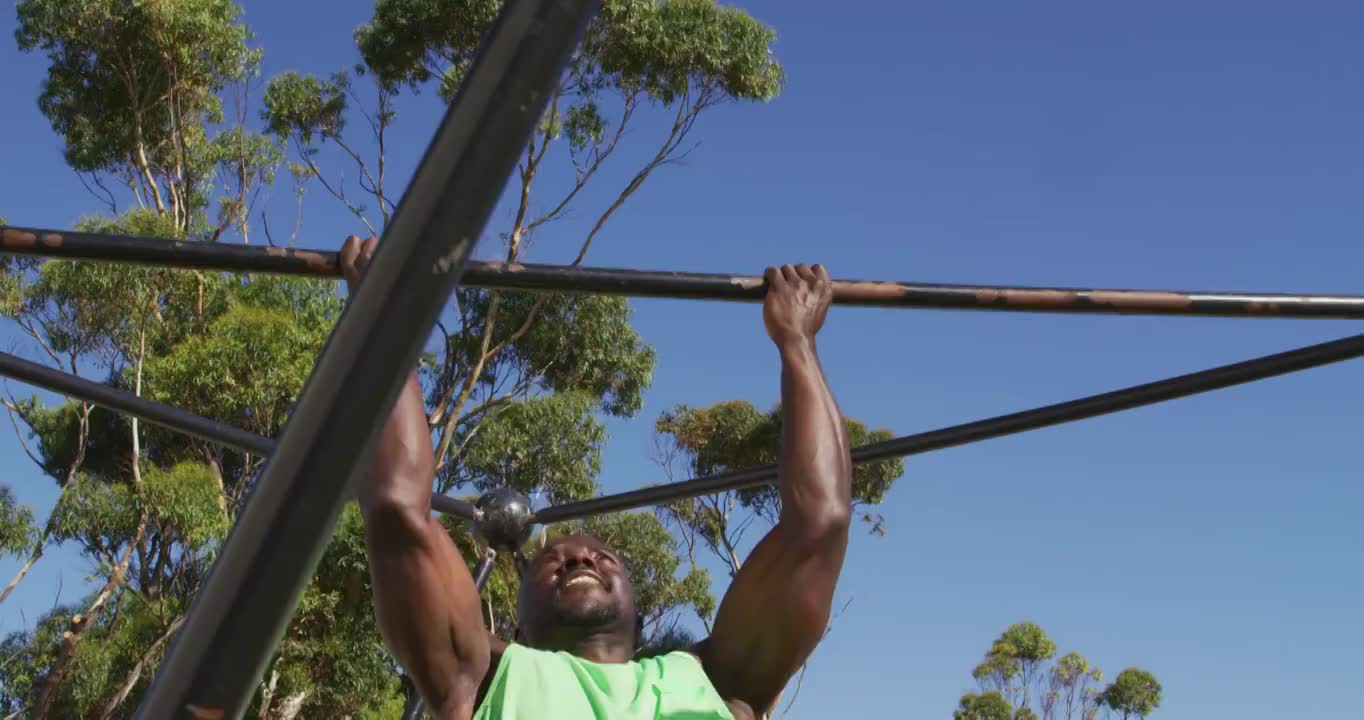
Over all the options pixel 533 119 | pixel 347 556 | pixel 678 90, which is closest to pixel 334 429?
pixel 533 119

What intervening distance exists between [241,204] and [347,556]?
13.5 ft

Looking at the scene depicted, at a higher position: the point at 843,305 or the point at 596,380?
the point at 596,380

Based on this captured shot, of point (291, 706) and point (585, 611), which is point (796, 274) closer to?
point (585, 611)

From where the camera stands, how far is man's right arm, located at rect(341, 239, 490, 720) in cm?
215

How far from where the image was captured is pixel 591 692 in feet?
7.70

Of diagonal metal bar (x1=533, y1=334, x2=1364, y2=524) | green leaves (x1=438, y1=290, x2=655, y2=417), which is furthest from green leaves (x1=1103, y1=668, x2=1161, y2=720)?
diagonal metal bar (x1=533, y1=334, x2=1364, y2=524)

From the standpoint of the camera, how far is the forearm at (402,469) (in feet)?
7.01

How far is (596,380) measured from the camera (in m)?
16.5

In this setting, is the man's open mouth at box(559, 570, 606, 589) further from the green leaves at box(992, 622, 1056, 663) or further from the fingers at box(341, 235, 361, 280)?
the green leaves at box(992, 622, 1056, 663)

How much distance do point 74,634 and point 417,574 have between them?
1213 cm

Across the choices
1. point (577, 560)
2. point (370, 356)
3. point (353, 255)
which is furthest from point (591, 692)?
point (370, 356)

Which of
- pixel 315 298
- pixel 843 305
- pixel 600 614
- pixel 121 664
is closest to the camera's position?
pixel 843 305

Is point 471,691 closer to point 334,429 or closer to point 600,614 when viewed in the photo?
point 600,614

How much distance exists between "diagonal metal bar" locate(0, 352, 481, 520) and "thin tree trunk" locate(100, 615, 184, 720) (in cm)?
1056
